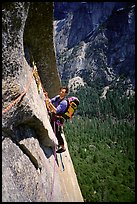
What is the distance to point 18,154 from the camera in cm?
415

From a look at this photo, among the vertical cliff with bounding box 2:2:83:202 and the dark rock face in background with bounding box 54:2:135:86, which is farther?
the dark rock face in background with bounding box 54:2:135:86

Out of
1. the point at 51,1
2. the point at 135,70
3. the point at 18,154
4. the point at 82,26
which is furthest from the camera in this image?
the point at 82,26

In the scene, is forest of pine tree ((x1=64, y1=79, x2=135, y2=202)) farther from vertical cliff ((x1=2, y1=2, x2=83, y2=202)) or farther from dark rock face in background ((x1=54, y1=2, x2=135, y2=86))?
vertical cliff ((x1=2, y1=2, x2=83, y2=202))

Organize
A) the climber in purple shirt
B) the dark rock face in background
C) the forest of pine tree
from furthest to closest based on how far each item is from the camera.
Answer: the dark rock face in background < the forest of pine tree < the climber in purple shirt

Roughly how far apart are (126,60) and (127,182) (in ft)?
244

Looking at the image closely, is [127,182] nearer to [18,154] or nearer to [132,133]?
[132,133]

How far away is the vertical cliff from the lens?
148 inches

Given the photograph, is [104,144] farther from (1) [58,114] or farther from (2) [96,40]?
(2) [96,40]

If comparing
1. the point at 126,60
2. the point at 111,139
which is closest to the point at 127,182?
the point at 111,139

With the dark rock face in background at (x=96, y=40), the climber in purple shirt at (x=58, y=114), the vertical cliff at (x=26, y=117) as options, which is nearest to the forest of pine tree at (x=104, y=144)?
the dark rock face in background at (x=96, y=40)

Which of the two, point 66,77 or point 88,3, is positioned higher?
point 88,3

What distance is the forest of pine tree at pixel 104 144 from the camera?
40.6 m

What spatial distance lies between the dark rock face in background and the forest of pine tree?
10265 millimetres

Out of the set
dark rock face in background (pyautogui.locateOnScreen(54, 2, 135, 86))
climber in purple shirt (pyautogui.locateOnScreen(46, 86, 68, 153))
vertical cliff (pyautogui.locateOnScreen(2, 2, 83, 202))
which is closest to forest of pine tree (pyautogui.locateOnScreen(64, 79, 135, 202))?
dark rock face in background (pyautogui.locateOnScreen(54, 2, 135, 86))
